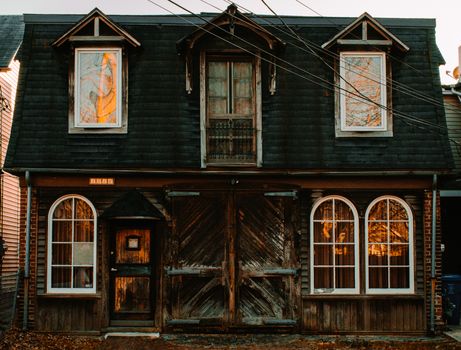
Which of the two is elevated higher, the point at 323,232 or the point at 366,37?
the point at 366,37

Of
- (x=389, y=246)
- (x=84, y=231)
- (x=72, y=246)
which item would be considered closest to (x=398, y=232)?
(x=389, y=246)

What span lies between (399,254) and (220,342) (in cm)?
438

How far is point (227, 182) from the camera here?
14680mm

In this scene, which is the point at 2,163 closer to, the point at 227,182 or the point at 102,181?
the point at 102,181

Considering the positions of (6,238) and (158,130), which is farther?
(6,238)

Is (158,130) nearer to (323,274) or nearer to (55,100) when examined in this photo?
(55,100)

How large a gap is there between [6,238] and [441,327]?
528 inches

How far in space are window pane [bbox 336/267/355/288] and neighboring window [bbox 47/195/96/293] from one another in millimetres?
5231

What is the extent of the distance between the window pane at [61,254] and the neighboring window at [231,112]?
353 centimetres

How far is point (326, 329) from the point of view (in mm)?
14609

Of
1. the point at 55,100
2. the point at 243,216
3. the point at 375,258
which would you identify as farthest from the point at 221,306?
the point at 55,100

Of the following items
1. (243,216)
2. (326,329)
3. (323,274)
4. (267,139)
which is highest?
(267,139)

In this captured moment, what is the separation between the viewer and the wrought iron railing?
48.6ft

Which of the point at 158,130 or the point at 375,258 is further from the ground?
the point at 158,130
